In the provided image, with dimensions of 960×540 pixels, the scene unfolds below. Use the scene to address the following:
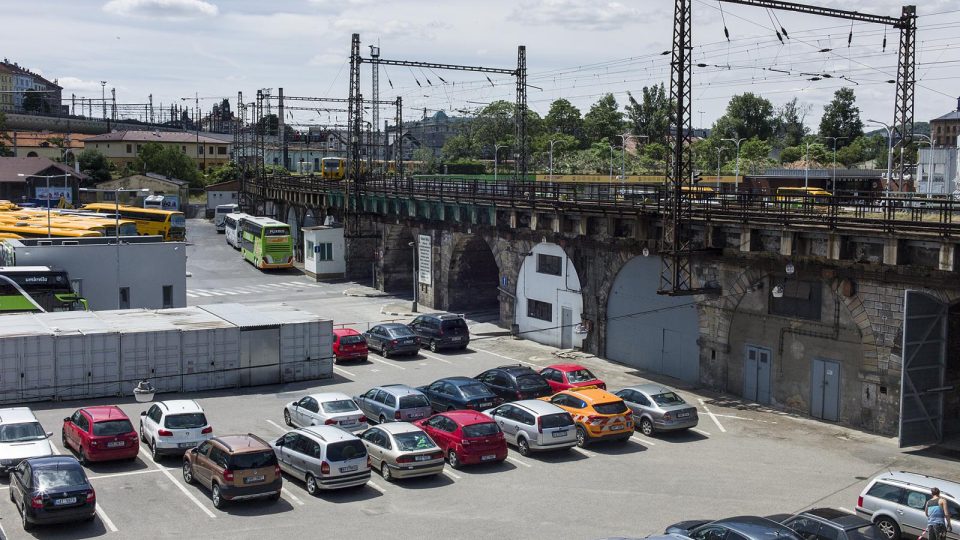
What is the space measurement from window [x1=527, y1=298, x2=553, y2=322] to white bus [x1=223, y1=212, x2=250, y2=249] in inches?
1611

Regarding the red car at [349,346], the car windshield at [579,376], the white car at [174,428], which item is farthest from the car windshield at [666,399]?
the red car at [349,346]

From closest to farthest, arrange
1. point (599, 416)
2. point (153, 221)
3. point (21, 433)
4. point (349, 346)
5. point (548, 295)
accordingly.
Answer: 1. point (21, 433)
2. point (599, 416)
3. point (349, 346)
4. point (548, 295)
5. point (153, 221)

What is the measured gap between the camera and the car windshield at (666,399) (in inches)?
1117

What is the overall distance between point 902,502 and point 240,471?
43.5 feet

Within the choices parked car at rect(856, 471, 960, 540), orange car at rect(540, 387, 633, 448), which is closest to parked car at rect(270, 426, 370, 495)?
orange car at rect(540, 387, 633, 448)

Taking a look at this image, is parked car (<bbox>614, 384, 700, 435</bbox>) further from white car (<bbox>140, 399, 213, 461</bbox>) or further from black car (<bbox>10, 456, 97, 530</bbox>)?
black car (<bbox>10, 456, 97, 530</bbox>)

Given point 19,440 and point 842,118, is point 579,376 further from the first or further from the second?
point 842,118

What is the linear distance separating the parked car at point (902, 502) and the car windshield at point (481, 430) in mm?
8601

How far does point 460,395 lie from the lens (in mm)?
29578

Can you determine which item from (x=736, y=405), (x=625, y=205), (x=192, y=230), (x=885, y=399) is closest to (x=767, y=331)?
(x=736, y=405)

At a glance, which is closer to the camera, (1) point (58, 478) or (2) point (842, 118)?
(1) point (58, 478)

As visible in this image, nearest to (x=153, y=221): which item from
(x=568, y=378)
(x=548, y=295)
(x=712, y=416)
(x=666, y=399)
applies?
(x=548, y=295)

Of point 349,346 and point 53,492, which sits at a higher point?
point 53,492

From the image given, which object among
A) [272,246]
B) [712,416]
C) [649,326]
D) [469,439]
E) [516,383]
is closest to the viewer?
[469,439]
